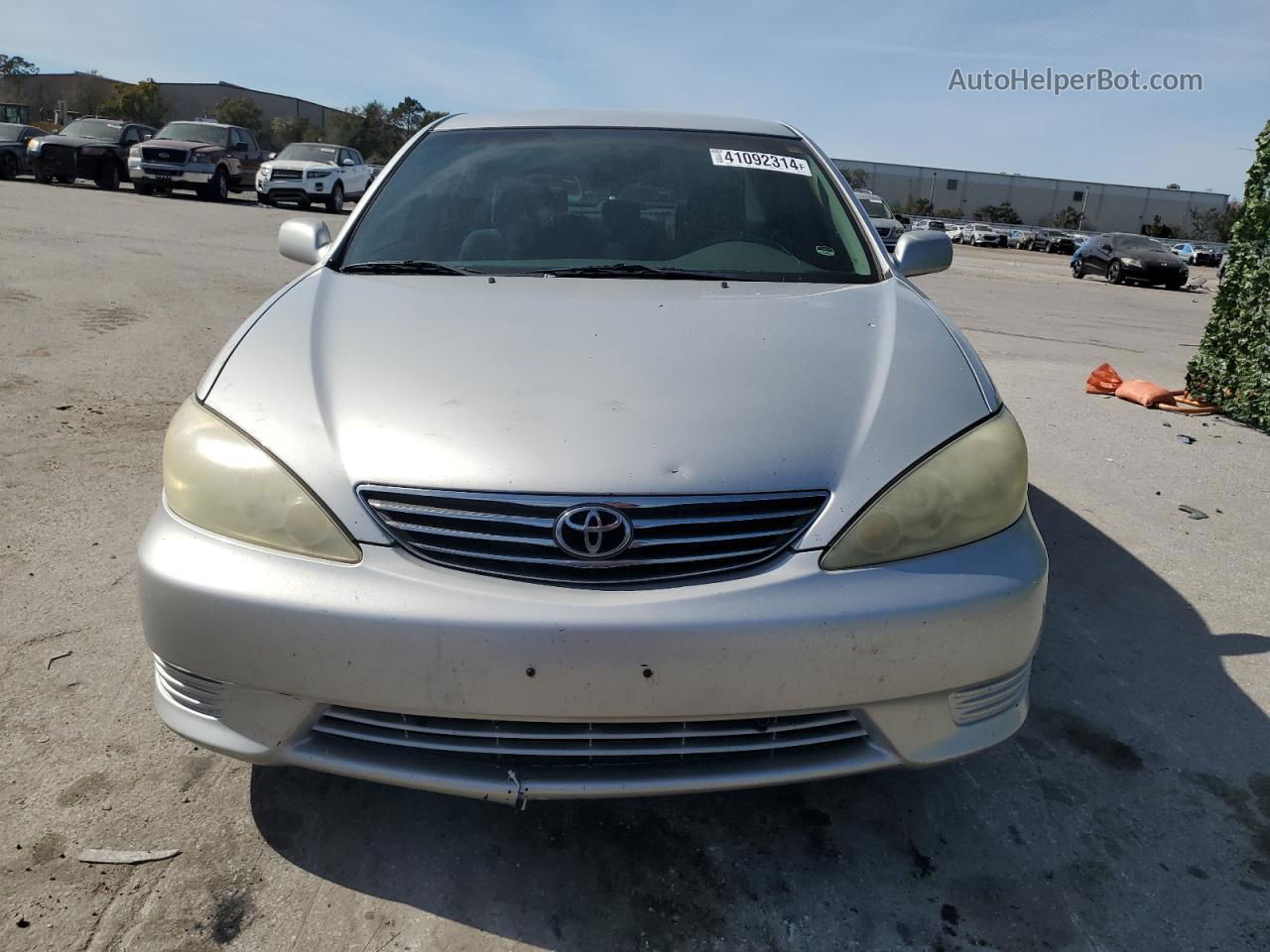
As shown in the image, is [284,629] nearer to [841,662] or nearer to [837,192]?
[841,662]

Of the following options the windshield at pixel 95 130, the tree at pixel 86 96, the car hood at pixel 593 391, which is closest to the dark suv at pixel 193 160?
the windshield at pixel 95 130

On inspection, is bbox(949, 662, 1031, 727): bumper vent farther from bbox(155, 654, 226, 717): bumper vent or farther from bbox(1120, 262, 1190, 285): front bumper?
bbox(1120, 262, 1190, 285): front bumper

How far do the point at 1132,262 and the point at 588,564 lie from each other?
25867 millimetres

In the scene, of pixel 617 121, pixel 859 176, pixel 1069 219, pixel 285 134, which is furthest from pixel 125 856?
pixel 1069 219

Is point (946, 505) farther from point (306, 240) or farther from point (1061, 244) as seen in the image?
point (1061, 244)

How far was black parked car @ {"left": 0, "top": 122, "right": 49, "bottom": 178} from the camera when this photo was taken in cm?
2206

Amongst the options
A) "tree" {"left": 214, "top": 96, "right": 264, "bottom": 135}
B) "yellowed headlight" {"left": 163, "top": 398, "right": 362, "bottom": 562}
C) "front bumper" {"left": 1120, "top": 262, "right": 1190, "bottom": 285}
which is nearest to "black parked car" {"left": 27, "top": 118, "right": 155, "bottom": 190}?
"yellowed headlight" {"left": 163, "top": 398, "right": 362, "bottom": 562}

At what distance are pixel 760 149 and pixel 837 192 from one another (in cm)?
33

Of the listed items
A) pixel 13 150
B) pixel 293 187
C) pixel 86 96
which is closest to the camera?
pixel 293 187

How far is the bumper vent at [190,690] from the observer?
1.81m

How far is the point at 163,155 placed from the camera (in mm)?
20734

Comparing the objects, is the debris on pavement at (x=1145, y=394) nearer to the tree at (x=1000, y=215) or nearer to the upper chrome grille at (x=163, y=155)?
the upper chrome grille at (x=163, y=155)

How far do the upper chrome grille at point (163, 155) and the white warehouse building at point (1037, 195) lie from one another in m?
75.3

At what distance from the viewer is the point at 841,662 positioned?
5.56 feet
